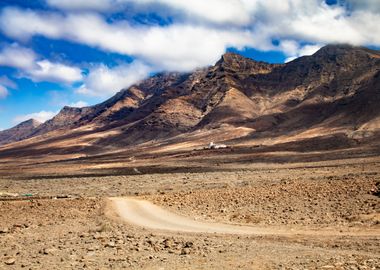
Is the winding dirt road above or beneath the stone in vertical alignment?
beneath

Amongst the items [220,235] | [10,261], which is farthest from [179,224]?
[10,261]

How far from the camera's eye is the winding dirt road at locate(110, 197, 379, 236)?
18.3m

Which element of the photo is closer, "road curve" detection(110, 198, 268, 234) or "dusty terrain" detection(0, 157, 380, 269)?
"dusty terrain" detection(0, 157, 380, 269)

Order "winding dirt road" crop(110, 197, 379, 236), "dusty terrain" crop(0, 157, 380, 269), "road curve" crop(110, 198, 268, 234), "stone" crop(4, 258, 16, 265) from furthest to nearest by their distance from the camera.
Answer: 1. "road curve" crop(110, 198, 268, 234)
2. "winding dirt road" crop(110, 197, 379, 236)
3. "stone" crop(4, 258, 16, 265)
4. "dusty terrain" crop(0, 157, 380, 269)

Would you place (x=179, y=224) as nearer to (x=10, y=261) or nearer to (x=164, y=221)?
(x=164, y=221)

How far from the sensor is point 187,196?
32031 mm

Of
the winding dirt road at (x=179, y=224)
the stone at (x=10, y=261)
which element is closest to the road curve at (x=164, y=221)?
the winding dirt road at (x=179, y=224)

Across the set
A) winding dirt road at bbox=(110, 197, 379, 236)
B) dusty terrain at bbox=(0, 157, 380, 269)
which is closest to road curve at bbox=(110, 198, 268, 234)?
winding dirt road at bbox=(110, 197, 379, 236)

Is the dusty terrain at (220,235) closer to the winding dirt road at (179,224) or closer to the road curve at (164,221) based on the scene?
the winding dirt road at (179,224)

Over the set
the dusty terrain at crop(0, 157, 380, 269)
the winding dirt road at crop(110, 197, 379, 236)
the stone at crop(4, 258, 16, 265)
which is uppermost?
the stone at crop(4, 258, 16, 265)

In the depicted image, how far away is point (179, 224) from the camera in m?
22.3

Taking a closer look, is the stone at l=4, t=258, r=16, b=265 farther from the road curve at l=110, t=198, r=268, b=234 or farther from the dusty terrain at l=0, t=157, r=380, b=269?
the road curve at l=110, t=198, r=268, b=234

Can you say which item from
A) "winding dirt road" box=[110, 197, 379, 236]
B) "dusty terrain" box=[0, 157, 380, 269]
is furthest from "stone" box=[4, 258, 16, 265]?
"winding dirt road" box=[110, 197, 379, 236]

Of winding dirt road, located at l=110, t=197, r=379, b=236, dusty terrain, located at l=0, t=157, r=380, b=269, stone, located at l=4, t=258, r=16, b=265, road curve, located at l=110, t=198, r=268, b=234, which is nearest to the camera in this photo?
dusty terrain, located at l=0, t=157, r=380, b=269
